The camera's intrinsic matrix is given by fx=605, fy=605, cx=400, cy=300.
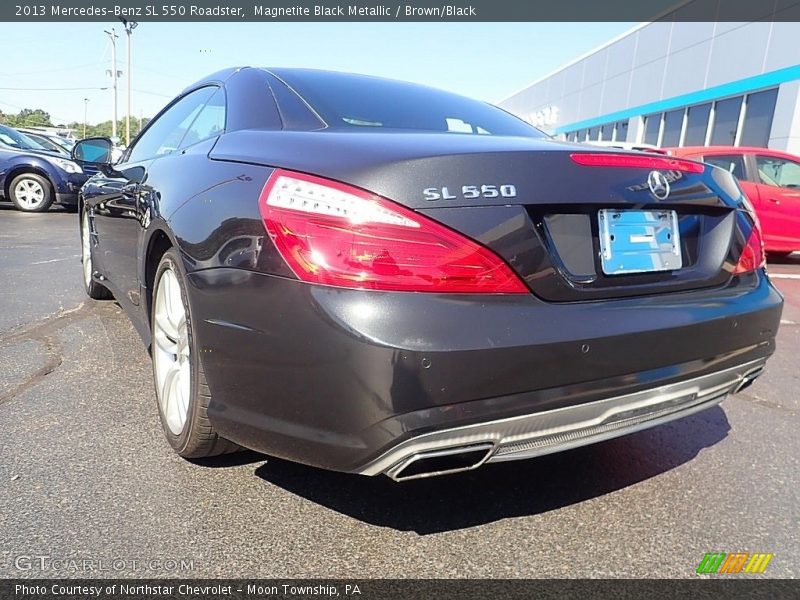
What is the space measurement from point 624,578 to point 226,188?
158 centimetres

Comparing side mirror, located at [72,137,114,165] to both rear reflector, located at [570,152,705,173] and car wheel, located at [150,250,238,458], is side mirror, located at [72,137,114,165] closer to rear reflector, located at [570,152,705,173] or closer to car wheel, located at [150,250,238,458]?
car wheel, located at [150,250,238,458]

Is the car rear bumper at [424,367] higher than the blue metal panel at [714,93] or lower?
lower

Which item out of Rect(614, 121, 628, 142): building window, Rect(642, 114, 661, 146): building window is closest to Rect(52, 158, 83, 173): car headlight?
Rect(642, 114, 661, 146): building window

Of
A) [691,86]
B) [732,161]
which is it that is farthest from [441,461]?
[691,86]

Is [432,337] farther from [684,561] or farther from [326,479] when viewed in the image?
[684,561]

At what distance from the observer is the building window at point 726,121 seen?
53.9 ft

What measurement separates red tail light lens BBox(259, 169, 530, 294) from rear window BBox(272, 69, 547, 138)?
0.61 m

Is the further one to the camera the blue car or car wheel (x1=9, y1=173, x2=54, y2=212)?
car wheel (x1=9, y1=173, x2=54, y2=212)

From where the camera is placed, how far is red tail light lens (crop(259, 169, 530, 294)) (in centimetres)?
145

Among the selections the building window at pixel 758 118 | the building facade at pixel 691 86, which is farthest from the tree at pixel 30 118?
the building window at pixel 758 118

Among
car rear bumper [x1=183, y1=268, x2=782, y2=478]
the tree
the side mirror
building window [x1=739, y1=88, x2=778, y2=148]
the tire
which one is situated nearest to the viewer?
car rear bumper [x1=183, y1=268, x2=782, y2=478]

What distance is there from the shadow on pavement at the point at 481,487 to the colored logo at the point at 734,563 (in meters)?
0.40

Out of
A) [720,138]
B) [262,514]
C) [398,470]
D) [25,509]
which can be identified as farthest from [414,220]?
[720,138]

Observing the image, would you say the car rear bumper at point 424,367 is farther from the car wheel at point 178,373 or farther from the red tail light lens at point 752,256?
the red tail light lens at point 752,256
